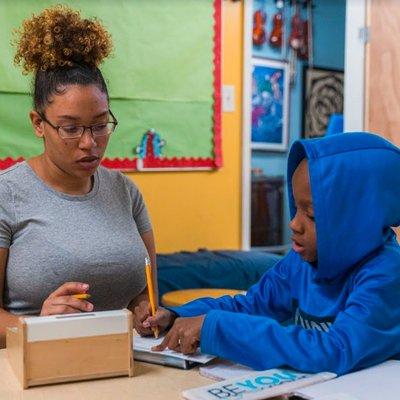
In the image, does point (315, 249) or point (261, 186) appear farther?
point (261, 186)

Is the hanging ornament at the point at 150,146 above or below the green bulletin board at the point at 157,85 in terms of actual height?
below

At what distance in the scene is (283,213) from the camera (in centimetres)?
525

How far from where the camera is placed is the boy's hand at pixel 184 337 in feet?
3.81

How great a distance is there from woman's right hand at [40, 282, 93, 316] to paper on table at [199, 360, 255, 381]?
9.9 inches

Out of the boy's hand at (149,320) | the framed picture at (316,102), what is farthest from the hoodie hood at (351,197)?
the framed picture at (316,102)

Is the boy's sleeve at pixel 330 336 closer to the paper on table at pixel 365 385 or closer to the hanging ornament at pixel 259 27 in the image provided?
the paper on table at pixel 365 385

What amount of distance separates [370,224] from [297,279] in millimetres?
245

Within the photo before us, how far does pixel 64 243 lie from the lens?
1.58 metres

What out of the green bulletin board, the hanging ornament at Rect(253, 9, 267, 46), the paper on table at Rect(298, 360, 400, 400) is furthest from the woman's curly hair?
the hanging ornament at Rect(253, 9, 267, 46)

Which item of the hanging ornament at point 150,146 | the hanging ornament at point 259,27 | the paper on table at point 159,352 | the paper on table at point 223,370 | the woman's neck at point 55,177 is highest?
the hanging ornament at point 259,27

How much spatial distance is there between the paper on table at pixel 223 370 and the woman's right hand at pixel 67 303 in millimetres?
253

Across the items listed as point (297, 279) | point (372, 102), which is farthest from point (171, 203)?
point (297, 279)

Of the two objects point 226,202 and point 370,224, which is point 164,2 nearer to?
point 226,202

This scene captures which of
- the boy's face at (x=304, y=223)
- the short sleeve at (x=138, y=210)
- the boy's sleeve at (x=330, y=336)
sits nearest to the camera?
the boy's sleeve at (x=330, y=336)
